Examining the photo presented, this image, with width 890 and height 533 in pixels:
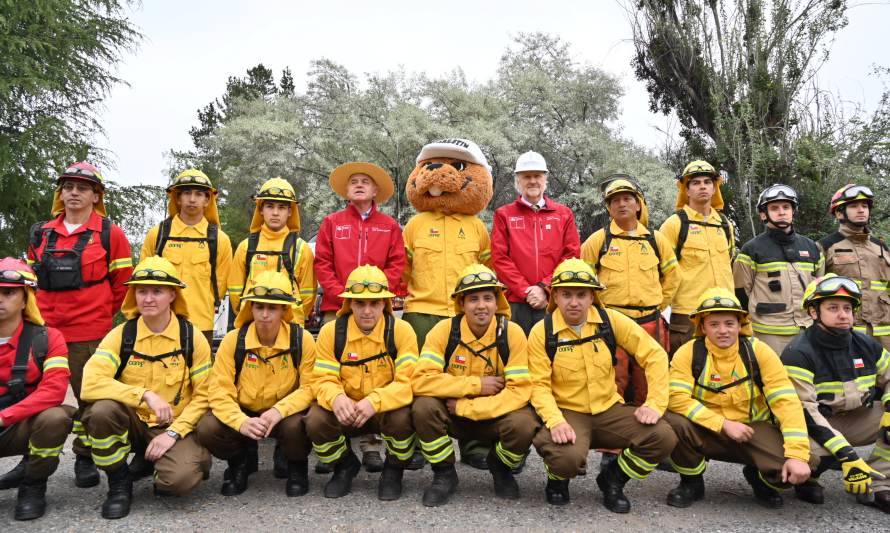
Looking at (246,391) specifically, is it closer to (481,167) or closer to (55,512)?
(55,512)

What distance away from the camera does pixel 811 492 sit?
4.31 m

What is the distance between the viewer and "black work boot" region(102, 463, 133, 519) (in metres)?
4.03

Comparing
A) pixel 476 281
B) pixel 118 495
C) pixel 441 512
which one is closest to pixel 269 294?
pixel 476 281

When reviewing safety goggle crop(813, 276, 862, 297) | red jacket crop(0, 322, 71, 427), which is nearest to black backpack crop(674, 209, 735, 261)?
safety goggle crop(813, 276, 862, 297)

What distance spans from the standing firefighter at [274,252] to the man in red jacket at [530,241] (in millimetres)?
1782

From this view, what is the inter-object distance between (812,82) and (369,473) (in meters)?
13.8

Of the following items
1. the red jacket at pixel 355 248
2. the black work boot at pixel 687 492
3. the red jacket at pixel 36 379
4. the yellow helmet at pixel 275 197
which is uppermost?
the yellow helmet at pixel 275 197

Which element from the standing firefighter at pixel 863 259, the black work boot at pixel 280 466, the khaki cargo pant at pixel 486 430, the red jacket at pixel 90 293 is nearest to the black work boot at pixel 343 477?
the black work boot at pixel 280 466

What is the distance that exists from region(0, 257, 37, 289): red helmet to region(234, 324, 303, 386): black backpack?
150cm

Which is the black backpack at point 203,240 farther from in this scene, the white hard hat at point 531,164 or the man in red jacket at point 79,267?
the white hard hat at point 531,164

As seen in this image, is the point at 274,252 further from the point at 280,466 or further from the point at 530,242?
the point at 530,242

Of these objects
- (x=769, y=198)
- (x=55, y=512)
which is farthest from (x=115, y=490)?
(x=769, y=198)

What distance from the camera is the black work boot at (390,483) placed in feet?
14.2

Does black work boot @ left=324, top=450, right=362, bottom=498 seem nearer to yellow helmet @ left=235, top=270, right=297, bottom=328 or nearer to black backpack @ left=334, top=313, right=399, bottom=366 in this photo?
black backpack @ left=334, top=313, right=399, bottom=366
